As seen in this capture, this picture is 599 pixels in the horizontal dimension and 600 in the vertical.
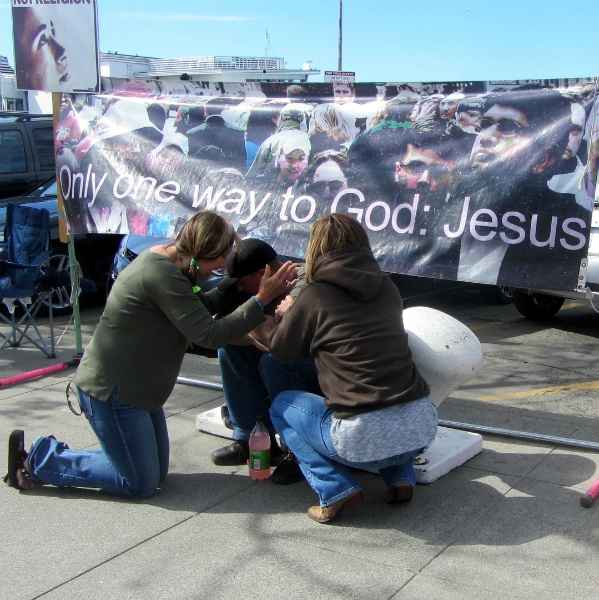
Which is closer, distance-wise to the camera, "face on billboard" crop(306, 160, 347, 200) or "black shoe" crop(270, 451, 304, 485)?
"black shoe" crop(270, 451, 304, 485)

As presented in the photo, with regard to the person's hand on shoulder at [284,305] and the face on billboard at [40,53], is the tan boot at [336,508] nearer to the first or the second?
the person's hand on shoulder at [284,305]

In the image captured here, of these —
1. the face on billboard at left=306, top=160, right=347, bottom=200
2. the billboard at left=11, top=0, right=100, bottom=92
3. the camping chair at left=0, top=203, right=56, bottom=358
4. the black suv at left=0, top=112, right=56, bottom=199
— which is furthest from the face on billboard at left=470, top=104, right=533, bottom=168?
the black suv at left=0, top=112, right=56, bottom=199

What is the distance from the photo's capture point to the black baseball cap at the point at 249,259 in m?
4.04

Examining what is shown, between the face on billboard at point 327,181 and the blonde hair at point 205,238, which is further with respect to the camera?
the face on billboard at point 327,181

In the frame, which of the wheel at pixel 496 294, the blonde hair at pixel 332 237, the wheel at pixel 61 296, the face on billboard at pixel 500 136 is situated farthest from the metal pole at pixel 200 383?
the wheel at pixel 496 294

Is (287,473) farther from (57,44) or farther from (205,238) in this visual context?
(57,44)

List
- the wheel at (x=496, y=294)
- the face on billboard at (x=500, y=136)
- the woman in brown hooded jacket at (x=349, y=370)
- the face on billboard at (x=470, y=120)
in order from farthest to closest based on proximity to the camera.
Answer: the wheel at (x=496, y=294), the face on billboard at (x=470, y=120), the face on billboard at (x=500, y=136), the woman in brown hooded jacket at (x=349, y=370)

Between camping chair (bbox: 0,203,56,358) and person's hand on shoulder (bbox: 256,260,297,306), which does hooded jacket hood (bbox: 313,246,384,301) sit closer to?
person's hand on shoulder (bbox: 256,260,297,306)

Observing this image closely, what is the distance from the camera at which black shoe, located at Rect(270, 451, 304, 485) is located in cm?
402

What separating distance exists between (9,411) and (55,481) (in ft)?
4.94

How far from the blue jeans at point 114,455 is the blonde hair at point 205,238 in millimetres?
746

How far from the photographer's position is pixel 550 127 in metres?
3.91

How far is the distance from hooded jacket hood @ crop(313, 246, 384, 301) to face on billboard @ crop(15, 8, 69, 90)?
305 cm

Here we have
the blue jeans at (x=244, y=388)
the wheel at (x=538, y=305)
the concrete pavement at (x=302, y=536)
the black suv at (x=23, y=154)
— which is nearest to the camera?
the concrete pavement at (x=302, y=536)
